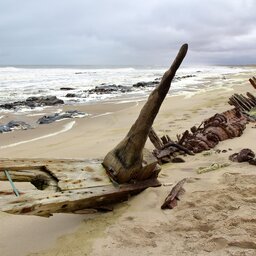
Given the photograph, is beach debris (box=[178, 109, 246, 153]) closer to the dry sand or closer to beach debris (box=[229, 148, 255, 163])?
the dry sand

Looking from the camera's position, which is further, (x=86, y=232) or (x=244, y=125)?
(x=244, y=125)

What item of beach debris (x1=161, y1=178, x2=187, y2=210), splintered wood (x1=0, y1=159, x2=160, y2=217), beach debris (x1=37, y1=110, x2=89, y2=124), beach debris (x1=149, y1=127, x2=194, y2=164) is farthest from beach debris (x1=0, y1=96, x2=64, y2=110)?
beach debris (x1=161, y1=178, x2=187, y2=210)

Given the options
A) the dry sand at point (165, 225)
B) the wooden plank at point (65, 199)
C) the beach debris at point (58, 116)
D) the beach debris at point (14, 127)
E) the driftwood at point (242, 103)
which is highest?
the driftwood at point (242, 103)

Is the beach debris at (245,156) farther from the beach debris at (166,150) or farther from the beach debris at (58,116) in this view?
the beach debris at (58,116)

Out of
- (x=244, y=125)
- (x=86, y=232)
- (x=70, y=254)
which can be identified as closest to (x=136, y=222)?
(x=86, y=232)

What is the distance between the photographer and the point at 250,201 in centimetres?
385

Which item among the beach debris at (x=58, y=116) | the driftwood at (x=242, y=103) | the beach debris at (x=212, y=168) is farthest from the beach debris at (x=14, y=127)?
the beach debris at (x=212, y=168)

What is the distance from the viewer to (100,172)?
3961mm

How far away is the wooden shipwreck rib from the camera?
136 inches

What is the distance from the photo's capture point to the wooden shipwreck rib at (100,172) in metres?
3.46

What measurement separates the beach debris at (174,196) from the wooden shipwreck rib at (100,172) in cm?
33

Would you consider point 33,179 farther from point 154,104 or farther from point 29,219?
point 154,104

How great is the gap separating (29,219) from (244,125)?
17.6 ft

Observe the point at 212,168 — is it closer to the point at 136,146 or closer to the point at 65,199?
the point at 136,146
